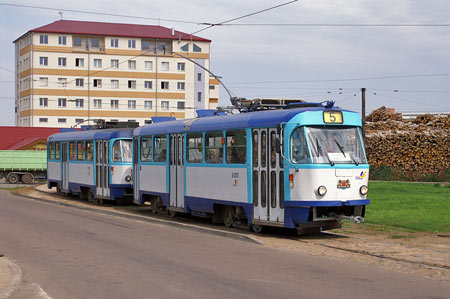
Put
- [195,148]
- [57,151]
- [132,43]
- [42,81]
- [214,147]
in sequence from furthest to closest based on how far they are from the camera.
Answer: [132,43], [42,81], [57,151], [195,148], [214,147]

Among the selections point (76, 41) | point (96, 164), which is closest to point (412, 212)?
point (96, 164)

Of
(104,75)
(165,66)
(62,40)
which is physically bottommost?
(104,75)

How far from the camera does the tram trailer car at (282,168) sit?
14.7m

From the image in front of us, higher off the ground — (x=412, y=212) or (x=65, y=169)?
(x=65, y=169)

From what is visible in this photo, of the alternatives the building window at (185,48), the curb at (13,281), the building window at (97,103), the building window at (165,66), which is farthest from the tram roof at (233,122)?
the building window at (185,48)

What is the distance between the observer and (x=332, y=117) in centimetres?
1523

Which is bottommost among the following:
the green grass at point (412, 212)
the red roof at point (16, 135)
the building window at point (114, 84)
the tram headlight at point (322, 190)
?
the green grass at point (412, 212)

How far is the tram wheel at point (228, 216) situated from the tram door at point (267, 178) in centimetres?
173

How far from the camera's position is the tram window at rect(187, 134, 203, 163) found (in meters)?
18.8

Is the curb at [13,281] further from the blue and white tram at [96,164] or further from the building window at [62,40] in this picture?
the building window at [62,40]

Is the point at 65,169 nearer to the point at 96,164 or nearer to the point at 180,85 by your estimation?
the point at 96,164

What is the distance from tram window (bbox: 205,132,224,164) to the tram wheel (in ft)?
4.14

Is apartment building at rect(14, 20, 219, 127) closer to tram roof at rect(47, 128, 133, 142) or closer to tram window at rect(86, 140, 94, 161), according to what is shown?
tram roof at rect(47, 128, 133, 142)

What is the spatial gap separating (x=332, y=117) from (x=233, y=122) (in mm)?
2910
